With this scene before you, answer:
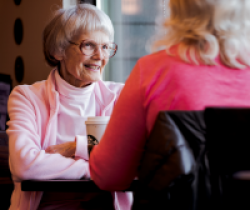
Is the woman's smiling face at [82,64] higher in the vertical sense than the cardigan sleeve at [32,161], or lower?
higher

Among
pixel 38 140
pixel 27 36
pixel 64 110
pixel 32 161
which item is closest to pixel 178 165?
pixel 32 161

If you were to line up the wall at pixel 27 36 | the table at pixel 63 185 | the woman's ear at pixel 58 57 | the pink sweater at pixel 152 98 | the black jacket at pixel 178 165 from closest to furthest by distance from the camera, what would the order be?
the black jacket at pixel 178 165, the pink sweater at pixel 152 98, the table at pixel 63 185, the woman's ear at pixel 58 57, the wall at pixel 27 36

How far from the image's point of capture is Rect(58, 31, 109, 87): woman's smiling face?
1.66 meters

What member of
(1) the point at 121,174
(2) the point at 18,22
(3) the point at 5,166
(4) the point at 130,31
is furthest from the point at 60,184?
(2) the point at 18,22

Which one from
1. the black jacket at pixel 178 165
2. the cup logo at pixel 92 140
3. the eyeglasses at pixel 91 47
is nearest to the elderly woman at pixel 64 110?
the eyeglasses at pixel 91 47

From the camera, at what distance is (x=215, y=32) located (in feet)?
2.65

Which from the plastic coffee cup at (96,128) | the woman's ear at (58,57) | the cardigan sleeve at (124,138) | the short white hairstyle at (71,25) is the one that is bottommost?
the plastic coffee cup at (96,128)

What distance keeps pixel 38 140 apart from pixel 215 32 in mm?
937

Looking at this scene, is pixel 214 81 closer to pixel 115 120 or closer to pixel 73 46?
pixel 115 120

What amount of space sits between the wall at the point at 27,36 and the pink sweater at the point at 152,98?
208cm

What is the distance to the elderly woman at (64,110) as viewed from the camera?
48.0 inches

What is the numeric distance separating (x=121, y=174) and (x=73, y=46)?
3.39 feet

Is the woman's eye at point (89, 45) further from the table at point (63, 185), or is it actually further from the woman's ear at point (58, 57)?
the table at point (63, 185)

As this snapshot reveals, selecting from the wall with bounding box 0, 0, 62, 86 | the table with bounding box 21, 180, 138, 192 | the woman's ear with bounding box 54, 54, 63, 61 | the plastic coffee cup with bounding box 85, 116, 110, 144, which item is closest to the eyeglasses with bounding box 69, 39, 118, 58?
the woman's ear with bounding box 54, 54, 63, 61
